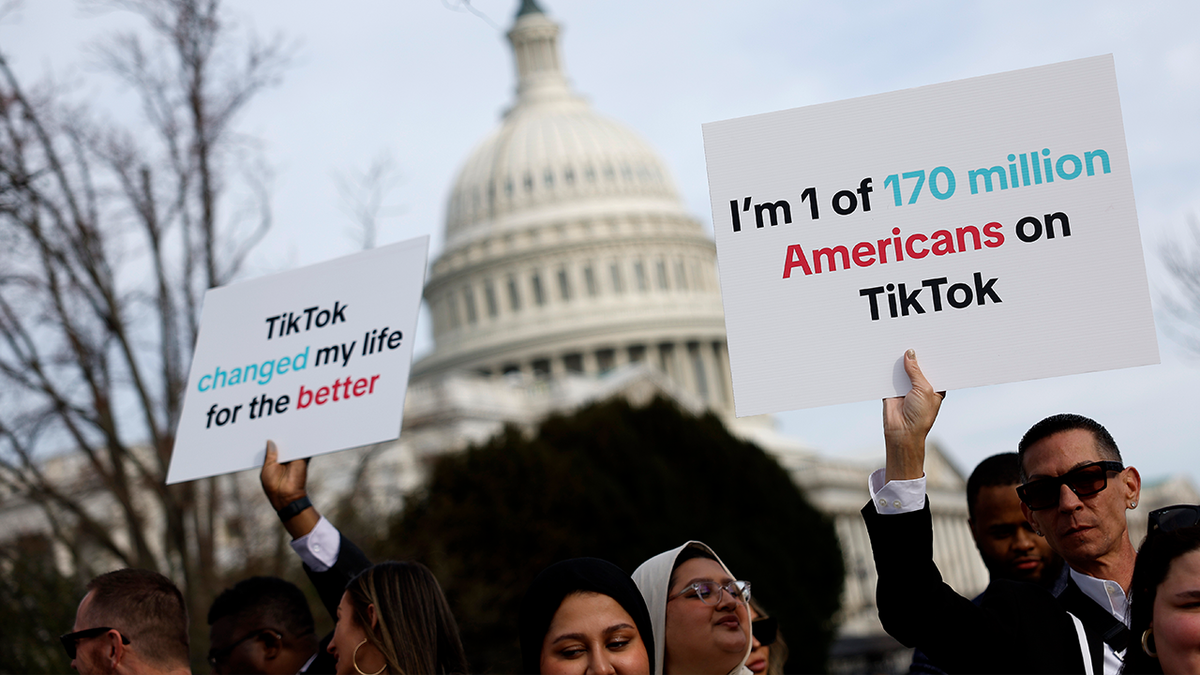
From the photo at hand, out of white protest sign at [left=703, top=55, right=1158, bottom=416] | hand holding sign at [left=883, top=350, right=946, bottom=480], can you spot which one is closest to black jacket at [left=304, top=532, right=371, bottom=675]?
white protest sign at [left=703, top=55, right=1158, bottom=416]

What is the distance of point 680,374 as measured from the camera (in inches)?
3201

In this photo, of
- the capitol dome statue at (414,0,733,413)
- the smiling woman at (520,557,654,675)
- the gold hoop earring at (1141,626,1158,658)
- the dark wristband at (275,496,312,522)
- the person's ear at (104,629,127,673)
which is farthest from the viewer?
the capitol dome statue at (414,0,733,413)

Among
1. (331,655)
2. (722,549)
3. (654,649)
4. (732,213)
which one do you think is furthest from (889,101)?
(722,549)

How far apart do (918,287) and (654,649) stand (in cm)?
114

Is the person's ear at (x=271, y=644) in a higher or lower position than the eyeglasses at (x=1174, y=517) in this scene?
lower

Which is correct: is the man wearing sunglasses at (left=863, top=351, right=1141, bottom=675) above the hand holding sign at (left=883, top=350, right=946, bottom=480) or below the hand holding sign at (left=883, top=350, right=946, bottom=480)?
below

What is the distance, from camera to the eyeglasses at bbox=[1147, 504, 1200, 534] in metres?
3.16

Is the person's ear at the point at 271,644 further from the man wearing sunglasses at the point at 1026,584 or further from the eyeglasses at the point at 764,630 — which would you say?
the man wearing sunglasses at the point at 1026,584

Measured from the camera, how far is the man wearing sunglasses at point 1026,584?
315 centimetres

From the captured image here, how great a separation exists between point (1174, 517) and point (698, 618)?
1.19 m

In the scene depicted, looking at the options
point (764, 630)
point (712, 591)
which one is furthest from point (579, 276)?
point (712, 591)

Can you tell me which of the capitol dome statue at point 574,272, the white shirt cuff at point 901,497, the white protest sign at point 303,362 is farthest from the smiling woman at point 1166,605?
the capitol dome statue at point 574,272

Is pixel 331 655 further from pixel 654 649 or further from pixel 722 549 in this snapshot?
pixel 722 549

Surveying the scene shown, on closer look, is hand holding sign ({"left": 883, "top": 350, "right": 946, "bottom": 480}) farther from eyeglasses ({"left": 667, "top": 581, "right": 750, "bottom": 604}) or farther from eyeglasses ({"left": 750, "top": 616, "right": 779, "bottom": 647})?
eyeglasses ({"left": 750, "top": 616, "right": 779, "bottom": 647})
